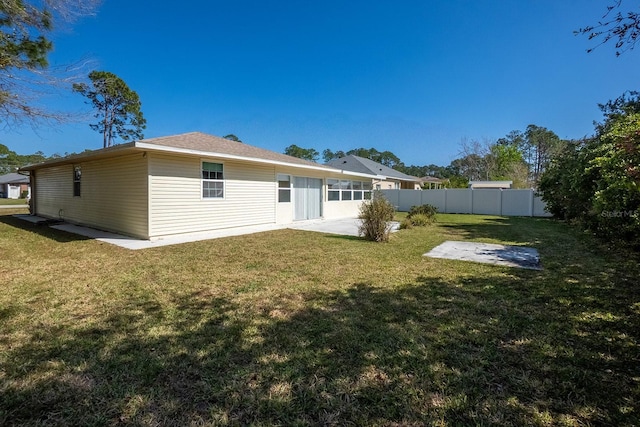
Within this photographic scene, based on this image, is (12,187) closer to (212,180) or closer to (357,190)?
(212,180)

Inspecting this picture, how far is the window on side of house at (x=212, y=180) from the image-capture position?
30.8 feet

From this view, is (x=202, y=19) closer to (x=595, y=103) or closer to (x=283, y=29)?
(x=283, y=29)

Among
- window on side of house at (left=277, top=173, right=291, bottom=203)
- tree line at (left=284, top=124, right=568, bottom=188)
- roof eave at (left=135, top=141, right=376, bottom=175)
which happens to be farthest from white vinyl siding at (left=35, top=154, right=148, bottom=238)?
tree line at (left=284, top=124, right=568, bottom=188)

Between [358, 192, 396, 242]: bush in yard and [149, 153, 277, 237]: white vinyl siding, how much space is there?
4516 millimetres

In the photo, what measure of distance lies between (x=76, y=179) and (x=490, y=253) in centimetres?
1481

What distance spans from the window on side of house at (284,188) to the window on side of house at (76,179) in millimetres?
7754

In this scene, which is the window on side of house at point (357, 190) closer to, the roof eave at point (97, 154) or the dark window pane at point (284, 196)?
the dark window pane at point (284, 196)

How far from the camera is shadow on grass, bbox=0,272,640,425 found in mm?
1872

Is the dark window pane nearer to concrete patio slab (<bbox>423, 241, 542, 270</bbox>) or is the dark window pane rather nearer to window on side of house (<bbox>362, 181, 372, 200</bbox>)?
concrete patio slab (<bbox>423, 241, 542, 270</bbox>)

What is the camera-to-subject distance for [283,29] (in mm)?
13766

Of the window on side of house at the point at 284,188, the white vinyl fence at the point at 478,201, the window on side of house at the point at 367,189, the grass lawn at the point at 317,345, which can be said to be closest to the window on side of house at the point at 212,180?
the window on side of house at the point at 284,188

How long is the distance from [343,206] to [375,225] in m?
8.02

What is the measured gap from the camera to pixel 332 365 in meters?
2.38

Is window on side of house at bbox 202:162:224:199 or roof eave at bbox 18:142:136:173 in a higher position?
roof eave at bbox 18:142:136:173
